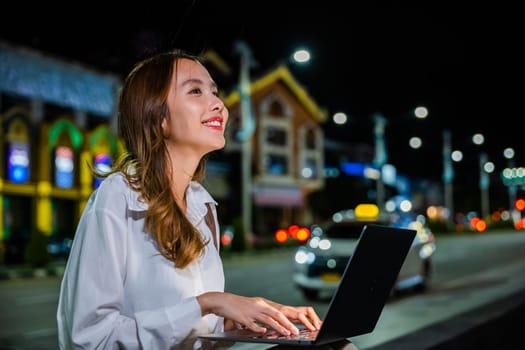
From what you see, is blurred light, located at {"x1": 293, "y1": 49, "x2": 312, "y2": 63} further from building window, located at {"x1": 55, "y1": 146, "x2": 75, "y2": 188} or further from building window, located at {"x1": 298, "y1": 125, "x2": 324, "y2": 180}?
building window, located at {"x1": 298, "y1": 125, "x2": 324, "y2": 180}

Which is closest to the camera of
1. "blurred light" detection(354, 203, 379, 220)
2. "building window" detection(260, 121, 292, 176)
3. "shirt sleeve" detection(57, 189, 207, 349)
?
"shirt sleeve" detection(57, 189, 207, 349)

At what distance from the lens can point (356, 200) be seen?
51.9 meters

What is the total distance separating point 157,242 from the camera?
207 cm

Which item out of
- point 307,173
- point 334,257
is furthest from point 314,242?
point 307,173

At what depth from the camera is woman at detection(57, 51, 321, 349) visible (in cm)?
194

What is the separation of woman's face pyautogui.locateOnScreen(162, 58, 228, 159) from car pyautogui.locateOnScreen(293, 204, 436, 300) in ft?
33.5

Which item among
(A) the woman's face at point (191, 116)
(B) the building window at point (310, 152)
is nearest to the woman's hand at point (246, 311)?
(A) the woman's face at point (191, 116)

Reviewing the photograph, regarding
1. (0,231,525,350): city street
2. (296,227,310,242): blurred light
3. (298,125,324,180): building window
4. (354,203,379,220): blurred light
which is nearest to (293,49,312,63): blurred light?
(0,231,525,350): city street

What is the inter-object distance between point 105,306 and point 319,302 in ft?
36.6

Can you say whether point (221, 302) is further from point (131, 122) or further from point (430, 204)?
point (430, 204)

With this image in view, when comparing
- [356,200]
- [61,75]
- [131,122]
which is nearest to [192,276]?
[131,122]

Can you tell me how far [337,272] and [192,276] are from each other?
10746mm

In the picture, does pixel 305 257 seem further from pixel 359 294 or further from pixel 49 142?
pixel 49 142

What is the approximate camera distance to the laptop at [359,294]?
1.93 meters
